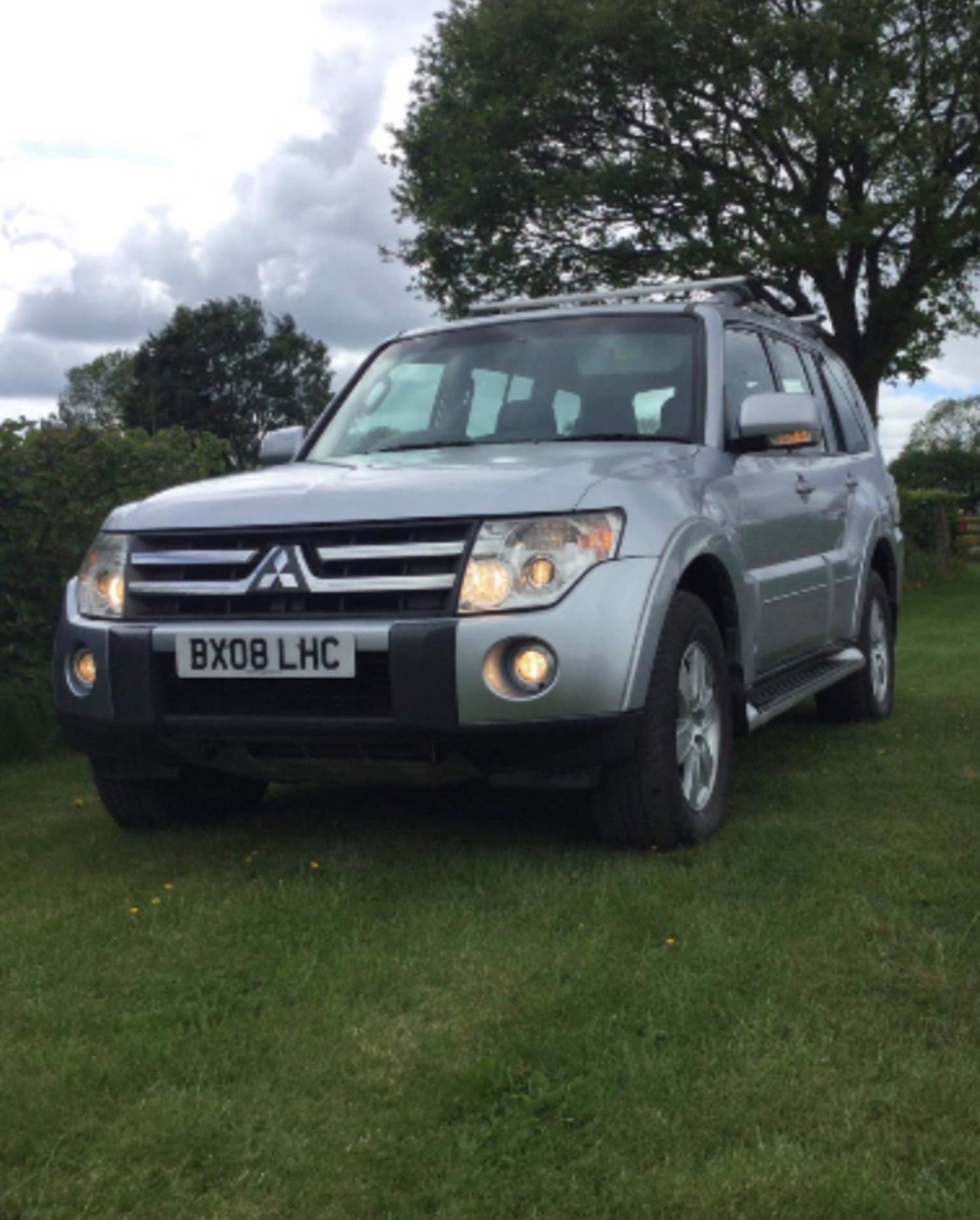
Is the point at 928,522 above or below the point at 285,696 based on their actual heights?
below

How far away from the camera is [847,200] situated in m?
21.3

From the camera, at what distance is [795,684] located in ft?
20.1

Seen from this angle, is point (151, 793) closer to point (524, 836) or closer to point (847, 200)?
point (524, 836)

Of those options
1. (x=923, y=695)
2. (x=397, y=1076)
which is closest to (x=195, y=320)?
(x=923, y=695)

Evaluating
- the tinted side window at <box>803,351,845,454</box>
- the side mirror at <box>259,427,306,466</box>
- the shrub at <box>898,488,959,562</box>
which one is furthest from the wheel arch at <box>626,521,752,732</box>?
the shrub at <box>898,488,959,562</box>

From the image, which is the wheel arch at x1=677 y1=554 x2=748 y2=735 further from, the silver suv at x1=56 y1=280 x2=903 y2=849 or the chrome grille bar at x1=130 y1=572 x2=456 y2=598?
the chrome grille bar at x1=130 y1=572 x2=456 y2=598

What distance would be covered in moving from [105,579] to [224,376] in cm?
6645

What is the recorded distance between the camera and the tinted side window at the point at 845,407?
7.70 meters

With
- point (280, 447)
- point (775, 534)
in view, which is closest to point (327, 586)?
point (280, 447)

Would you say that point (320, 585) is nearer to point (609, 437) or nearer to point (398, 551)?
point (398, 551)

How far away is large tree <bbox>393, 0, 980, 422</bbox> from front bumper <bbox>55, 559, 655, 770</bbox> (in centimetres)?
1743

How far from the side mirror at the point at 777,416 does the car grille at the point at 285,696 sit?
1.88 metres

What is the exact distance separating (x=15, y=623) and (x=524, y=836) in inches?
137

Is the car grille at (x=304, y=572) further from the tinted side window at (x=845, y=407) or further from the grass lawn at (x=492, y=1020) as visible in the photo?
the tinted side window at (x=845, y=407)
